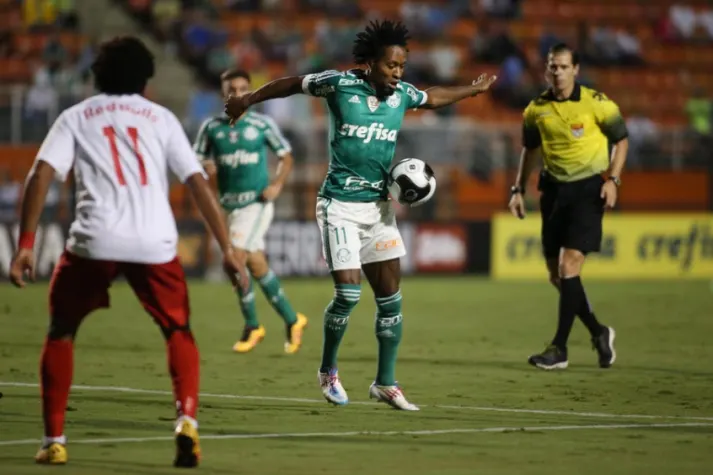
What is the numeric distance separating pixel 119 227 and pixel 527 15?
24.7 m

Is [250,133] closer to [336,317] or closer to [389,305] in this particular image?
[336,317]

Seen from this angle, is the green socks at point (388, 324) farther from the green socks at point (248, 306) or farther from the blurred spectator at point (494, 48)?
the blurred spectator at point (494, 48)

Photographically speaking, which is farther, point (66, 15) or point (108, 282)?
point (66, 15)

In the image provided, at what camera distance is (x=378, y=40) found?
9.59m

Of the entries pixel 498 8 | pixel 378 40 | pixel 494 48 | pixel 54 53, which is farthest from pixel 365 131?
pixel 498 8

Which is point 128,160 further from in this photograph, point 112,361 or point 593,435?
point 112,361

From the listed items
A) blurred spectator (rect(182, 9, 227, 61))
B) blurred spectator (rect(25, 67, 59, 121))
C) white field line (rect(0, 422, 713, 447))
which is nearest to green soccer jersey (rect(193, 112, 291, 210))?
white field line (rect(0, 422, 713, 447))

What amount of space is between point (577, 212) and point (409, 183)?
2.73m

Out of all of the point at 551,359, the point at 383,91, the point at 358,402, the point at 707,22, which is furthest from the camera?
the point at 707,22

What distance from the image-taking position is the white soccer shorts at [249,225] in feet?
45.2

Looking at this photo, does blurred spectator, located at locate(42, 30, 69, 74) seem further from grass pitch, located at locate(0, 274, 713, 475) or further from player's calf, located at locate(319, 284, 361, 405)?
player's calf, located at locate(319, 284, 361, 405)

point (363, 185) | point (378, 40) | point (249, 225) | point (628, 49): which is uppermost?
point (628, 49)

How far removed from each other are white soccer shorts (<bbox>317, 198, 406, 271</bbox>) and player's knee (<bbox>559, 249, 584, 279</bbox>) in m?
2.68

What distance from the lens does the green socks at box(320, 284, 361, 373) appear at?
32.4 feet
